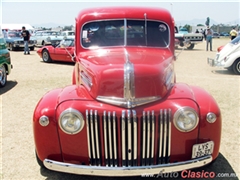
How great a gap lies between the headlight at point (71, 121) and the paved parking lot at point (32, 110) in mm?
823

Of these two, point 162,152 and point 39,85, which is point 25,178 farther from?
point 39,85

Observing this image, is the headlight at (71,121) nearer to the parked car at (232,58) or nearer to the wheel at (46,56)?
the parked car at (232,58)

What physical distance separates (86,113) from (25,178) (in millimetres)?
1320

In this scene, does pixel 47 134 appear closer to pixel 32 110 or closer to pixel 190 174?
pixel 190 174

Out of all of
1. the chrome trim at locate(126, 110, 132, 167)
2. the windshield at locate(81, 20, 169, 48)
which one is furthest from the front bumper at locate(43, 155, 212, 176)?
the windshield at locate(81, 20, 169, 48)

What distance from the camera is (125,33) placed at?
4223mm

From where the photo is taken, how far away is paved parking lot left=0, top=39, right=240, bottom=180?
11.8 feet

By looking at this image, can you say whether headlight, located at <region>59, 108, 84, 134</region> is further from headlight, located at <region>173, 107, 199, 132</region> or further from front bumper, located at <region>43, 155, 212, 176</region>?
headlight, located at <region>173, 107, 199, 132</region>

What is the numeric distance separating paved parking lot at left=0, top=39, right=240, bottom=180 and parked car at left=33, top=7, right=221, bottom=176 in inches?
25.5

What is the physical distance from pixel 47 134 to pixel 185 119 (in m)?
1.52

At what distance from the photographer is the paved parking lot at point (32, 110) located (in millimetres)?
3585


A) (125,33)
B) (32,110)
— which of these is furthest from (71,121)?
(32,110)

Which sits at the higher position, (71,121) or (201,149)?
(71,121)

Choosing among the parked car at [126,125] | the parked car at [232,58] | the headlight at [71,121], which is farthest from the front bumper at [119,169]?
the parked car at [232,58]
